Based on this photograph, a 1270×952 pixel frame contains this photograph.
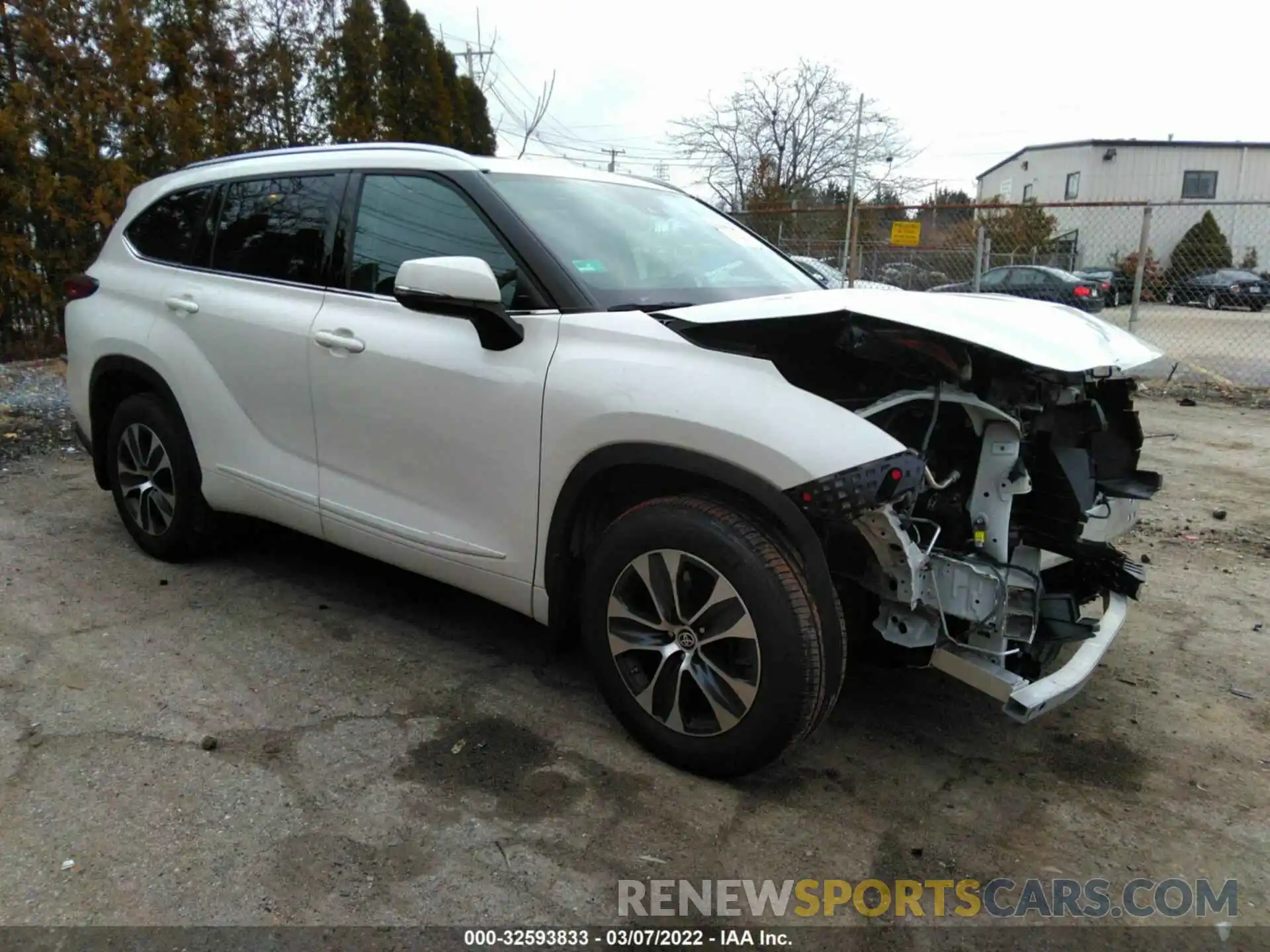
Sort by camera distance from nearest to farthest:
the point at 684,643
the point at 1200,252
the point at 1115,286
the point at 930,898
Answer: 1. the point at 930,898
2. the point at 684,643
3. the point at 1115,286
4. the point at 1200,252

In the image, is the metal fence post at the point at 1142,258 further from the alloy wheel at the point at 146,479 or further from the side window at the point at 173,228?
the alloy wheel at the point at 146,479

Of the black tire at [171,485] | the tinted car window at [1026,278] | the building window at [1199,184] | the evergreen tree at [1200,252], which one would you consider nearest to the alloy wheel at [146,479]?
the black tire at [171,485]

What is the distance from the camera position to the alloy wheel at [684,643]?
2.49 meters

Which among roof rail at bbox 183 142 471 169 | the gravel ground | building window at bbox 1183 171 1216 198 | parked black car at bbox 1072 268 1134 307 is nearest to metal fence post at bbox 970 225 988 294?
parked black car at bbox 1072 268 1134 307

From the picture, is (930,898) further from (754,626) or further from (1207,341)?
(1207,341)

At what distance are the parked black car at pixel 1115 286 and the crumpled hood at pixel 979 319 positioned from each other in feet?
34.3

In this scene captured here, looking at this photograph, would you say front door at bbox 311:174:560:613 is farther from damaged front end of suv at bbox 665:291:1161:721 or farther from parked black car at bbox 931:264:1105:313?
parked black car at bbox 931:264:1105:313

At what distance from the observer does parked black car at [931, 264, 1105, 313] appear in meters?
12.4

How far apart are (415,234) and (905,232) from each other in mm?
9431

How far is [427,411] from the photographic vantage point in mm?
3033

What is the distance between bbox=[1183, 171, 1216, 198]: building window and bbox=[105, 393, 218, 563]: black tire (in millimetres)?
45521

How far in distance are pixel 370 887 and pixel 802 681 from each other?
119cm

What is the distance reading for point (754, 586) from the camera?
7.88 ft

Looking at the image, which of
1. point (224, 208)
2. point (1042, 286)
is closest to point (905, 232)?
point (1042, 286)
